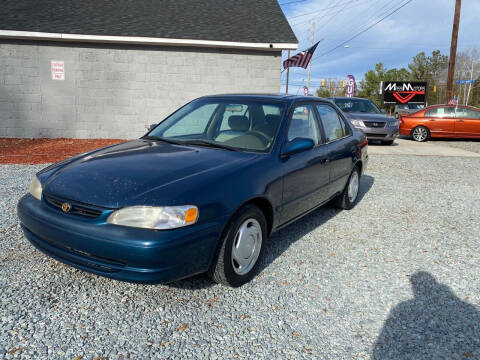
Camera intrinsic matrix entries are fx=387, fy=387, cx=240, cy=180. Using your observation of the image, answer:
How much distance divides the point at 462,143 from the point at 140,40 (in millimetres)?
12479

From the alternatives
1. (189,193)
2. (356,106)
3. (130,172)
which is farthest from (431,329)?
(356,106)

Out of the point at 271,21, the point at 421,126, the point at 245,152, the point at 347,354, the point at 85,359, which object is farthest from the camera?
the point at 421,126

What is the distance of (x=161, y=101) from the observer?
459 inches

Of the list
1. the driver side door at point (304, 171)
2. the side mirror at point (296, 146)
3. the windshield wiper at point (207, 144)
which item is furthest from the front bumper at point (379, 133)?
the windshield wiper at point (207, 144)

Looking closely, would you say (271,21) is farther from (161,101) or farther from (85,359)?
(85,359)

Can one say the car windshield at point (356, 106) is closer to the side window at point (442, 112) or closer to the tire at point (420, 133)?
the tire at point (420, 133)

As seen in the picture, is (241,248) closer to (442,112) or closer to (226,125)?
(226,125)


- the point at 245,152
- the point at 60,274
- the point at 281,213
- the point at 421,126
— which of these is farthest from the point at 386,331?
the point at 421,126

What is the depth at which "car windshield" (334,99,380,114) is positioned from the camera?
1392 cm

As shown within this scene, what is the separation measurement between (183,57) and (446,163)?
7.89 metres

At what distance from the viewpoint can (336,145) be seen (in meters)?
4.71

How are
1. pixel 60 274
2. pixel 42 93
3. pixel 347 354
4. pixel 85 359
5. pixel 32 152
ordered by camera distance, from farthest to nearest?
pixel 42 93 → pixel 32 152 → pixel 60 274 → pixel 347 354 → pixel 85 359

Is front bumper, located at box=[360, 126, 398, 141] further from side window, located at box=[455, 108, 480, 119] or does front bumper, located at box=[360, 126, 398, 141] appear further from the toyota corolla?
→ the toyota corolla

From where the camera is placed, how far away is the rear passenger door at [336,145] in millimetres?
4570
